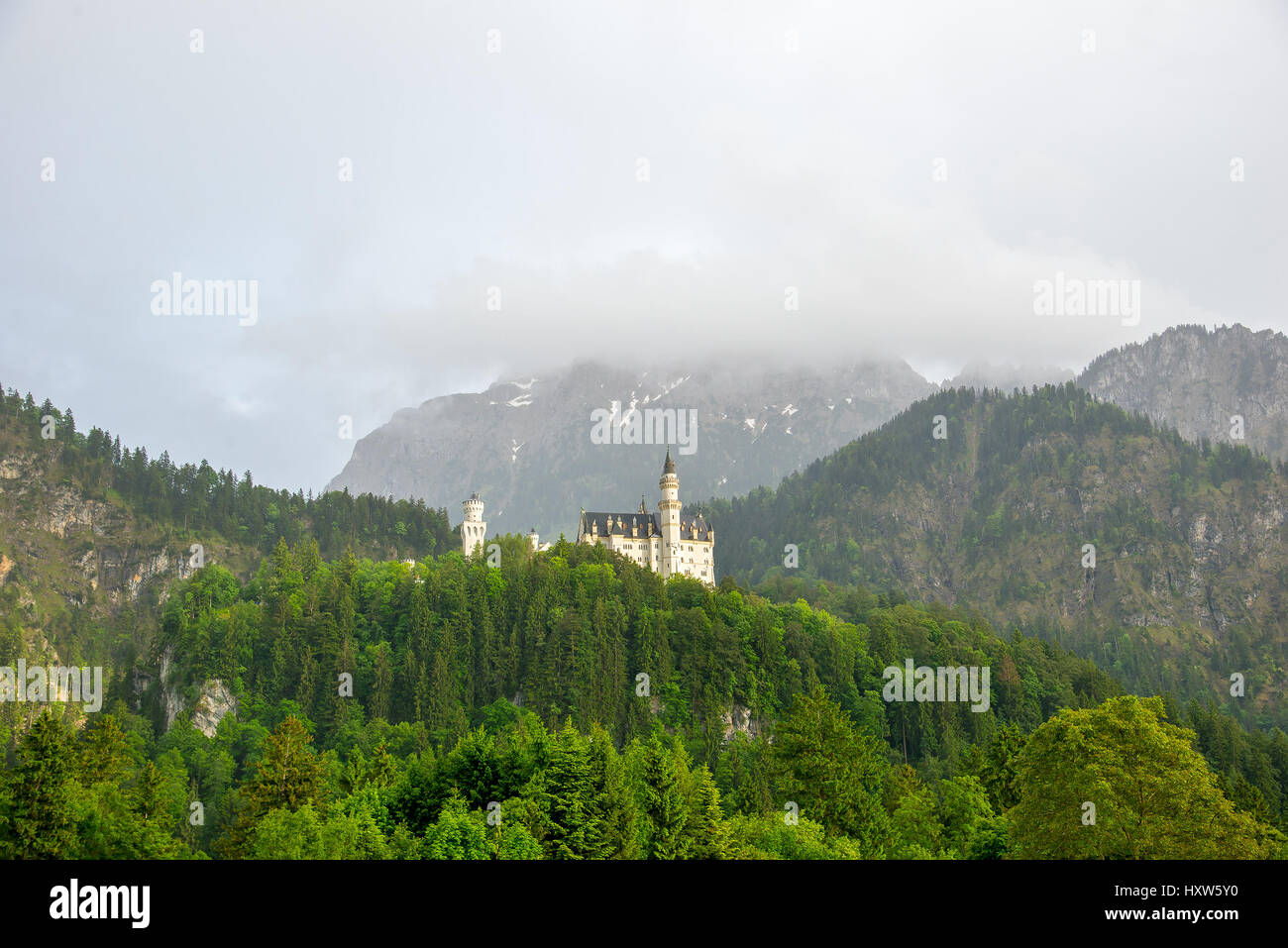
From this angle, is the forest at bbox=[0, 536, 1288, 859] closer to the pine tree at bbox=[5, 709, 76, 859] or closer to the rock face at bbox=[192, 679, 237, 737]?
the pine tree at bbox=[5, 709, 76, 859]

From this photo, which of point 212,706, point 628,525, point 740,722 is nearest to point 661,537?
point 628,525

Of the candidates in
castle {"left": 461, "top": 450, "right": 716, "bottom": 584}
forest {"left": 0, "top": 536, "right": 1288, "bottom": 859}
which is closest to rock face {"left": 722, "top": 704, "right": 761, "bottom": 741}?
forest {"left": 0, "top": 536, "right": 1288, "bottom": 859}

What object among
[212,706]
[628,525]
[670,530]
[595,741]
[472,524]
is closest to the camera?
[595,741]

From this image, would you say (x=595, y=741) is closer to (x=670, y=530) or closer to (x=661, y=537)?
(x=670, y=530)

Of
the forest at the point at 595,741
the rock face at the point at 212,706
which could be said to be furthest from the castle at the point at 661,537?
the rock face at the point at 212,706

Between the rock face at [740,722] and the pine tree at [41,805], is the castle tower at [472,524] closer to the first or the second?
the rock face at [740,722]

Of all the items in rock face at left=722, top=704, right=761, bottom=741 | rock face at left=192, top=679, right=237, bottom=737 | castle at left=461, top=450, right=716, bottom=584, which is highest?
castle at left=461, top=450, right=716, bottom=584

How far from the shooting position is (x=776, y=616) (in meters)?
157

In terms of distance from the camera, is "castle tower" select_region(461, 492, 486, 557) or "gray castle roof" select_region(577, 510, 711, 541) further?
"castle tower" select_region(461, 492, 486, 557)

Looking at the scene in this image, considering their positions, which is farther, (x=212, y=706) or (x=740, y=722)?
(x=740, y=722)

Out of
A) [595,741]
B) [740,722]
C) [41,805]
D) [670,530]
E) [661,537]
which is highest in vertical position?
[670,530]
